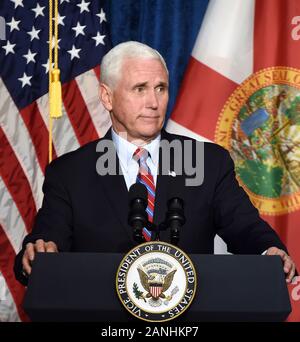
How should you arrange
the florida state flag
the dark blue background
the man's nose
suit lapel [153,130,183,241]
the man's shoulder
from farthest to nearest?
the dark blue background → the florida state flag → the man's shoulder → the man's nose → suit lapel [153,130,183,241]

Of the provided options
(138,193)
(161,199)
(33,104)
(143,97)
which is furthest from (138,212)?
(33,104)

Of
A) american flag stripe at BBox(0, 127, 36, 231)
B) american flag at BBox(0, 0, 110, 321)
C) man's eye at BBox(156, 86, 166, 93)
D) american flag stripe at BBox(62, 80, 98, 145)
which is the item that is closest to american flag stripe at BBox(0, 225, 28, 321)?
american flag at BBox(0, 0, 110, 321)

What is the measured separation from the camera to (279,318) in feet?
6.22

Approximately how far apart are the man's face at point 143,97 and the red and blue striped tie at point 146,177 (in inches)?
2.5

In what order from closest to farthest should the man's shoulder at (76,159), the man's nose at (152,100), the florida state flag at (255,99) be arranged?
the man's nose at (152,100) → the man's shoulder at (76,159) → the florida state flag at (255,99)

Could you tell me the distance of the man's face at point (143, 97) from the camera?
258cm

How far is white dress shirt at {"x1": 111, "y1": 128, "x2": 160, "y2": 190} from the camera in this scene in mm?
2582

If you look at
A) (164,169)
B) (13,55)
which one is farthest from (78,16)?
(164,169)

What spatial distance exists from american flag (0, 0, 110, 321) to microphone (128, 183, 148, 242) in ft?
5.56

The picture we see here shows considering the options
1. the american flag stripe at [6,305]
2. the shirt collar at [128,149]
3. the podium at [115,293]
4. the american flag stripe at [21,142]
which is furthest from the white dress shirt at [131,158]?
the american flag stripe at [6,305]

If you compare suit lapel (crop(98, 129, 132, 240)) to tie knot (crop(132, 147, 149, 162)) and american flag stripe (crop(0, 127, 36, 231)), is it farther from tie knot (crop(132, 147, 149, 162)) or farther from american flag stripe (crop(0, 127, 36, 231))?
american flag stripe (crop(0, 127, 36, 231))

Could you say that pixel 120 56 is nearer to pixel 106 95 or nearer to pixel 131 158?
pixel 106 95

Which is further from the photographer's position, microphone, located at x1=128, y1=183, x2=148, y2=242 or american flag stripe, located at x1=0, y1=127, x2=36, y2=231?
american flag stripe, located at x1=0, y1=127, x2=36, y2=231

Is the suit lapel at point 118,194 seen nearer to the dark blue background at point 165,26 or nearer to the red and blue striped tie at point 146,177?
the red and blue striped tie at point 146,177
